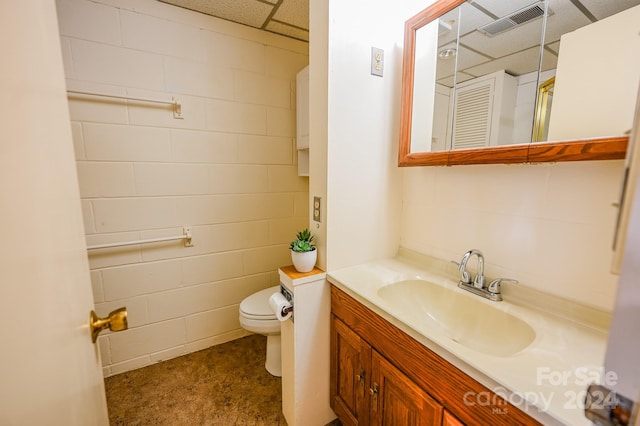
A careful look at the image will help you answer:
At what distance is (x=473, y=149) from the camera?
1.03 meters

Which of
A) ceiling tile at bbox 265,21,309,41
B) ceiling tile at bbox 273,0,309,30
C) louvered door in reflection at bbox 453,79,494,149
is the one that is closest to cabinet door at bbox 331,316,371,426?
louvered door in reflection at bbox 453,79,494,149

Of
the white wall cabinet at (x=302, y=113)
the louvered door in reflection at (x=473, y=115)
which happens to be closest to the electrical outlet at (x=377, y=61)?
the louvered door in reflection at (x=473, y=115)

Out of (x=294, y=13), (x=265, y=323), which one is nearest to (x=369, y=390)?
(x=265, y=323)

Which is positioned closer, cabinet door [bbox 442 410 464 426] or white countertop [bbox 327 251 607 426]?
white countertop [bbox 327 251 607 426]

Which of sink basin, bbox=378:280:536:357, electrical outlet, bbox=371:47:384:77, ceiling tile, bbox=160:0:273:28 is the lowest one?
sink basin, bbox=378:280:536:357

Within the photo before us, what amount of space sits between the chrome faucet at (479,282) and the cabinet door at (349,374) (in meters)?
0.47

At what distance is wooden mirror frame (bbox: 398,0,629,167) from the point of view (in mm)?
735

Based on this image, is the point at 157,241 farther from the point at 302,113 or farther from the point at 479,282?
the point at 479,282

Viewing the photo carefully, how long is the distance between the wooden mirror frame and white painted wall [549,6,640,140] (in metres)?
0.05

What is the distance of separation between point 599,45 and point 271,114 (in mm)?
1745

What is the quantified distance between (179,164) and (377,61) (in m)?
1.37

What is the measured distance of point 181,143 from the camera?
5.77 feet

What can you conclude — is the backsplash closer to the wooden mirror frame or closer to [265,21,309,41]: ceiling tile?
the wooden mirror frame

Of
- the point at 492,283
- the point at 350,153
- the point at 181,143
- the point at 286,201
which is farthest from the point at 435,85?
the point at 181,143
